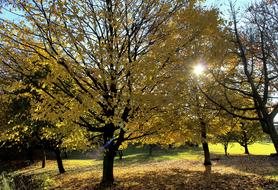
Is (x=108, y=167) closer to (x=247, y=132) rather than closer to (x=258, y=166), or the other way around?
(x=258, y=166)

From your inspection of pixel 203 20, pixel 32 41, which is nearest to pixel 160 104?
Answer: pixel 203 20

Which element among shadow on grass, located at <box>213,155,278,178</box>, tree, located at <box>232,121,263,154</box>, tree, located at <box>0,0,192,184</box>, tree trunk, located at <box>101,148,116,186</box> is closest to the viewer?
tree, located at <box>0,0,192,184</box>

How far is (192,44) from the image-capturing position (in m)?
7.79

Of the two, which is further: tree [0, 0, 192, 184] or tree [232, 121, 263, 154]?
tree [232, 121, 263, 154]

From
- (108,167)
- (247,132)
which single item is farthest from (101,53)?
(247,132)

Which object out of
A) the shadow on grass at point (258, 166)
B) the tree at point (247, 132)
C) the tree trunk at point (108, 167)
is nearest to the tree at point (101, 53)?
the tree trunk at point (108, 167)

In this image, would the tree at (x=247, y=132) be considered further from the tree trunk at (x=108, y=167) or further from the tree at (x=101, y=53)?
the tree at (x=101, y=53)

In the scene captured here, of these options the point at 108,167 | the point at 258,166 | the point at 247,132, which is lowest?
the point at 258,166

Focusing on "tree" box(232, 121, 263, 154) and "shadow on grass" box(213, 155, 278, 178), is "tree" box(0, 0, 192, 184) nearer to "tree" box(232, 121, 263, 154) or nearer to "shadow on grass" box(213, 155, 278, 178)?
"shadow on grass" box(213, 155, 278, 178)

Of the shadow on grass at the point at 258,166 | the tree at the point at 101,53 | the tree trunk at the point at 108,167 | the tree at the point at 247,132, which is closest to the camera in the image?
the tree at the point at 101,53

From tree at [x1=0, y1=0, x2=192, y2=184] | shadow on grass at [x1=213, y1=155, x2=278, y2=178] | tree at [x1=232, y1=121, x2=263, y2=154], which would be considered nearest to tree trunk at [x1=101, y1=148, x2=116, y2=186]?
tree at [x1=0, y1=0, x2=192, y2=184]

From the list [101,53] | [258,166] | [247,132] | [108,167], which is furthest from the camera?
[247,132]

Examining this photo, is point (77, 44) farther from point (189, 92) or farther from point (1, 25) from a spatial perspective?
point (189, 92)

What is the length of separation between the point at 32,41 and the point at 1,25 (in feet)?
3.24
